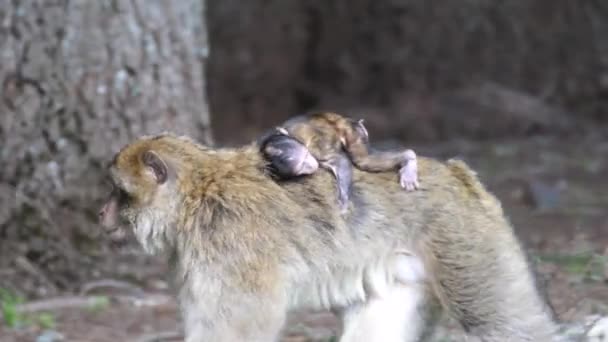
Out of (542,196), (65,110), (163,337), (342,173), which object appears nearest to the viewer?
(342,173)

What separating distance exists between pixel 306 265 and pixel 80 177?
3463 millimetres

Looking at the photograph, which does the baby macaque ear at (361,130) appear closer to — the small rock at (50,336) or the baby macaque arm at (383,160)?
the baby macaque arm at (383,160)

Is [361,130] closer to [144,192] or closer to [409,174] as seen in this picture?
[409,174]

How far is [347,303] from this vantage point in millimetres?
6453

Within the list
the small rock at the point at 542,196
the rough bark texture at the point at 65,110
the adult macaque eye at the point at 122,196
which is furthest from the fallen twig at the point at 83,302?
the small rock at the point at 542,196

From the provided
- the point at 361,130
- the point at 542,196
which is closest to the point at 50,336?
the point at 361,130

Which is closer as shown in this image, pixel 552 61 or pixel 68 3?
pixel 68 3

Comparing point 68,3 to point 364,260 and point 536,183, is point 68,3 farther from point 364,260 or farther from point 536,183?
point 536,183

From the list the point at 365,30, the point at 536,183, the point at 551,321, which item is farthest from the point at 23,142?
the point at 365,30

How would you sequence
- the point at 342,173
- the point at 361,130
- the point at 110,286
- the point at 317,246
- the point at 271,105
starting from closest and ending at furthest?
the point at 317,246 < the point at 342,173 < the point at 361,130 < the point at 110,286 < the point at 271,105

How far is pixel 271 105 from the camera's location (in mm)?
16062

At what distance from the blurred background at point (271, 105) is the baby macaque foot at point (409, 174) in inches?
33.9

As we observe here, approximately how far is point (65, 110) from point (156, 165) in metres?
3.05

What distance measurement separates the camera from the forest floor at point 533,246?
8.42 meters
